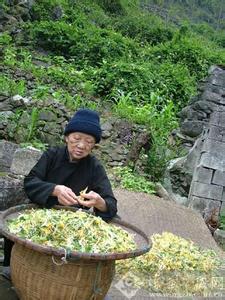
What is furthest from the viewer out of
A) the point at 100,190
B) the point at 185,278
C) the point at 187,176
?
the point at 187,176

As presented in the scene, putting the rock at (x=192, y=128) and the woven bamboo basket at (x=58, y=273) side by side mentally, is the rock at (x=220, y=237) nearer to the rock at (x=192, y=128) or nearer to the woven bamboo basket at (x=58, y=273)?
the rock at (x=192, y=128)

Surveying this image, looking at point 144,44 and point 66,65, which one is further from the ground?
point 144,44

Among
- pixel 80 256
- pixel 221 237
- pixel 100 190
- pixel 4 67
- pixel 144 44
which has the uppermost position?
pixel 144 44

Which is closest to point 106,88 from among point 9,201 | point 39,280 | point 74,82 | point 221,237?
point 74,82

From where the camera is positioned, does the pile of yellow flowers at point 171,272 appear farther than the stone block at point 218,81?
No

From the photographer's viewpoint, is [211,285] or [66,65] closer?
[211,285]

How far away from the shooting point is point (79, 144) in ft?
11.0

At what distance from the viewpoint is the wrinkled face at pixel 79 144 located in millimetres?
3352

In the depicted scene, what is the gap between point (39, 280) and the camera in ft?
8.79

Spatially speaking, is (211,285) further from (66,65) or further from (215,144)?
(66,65)

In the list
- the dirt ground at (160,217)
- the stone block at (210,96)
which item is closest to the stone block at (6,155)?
the dirt ground at (160,217)

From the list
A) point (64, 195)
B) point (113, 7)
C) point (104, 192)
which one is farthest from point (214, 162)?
point (113, 7)

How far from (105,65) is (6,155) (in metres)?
7.18

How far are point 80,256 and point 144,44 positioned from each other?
59.5 ft
